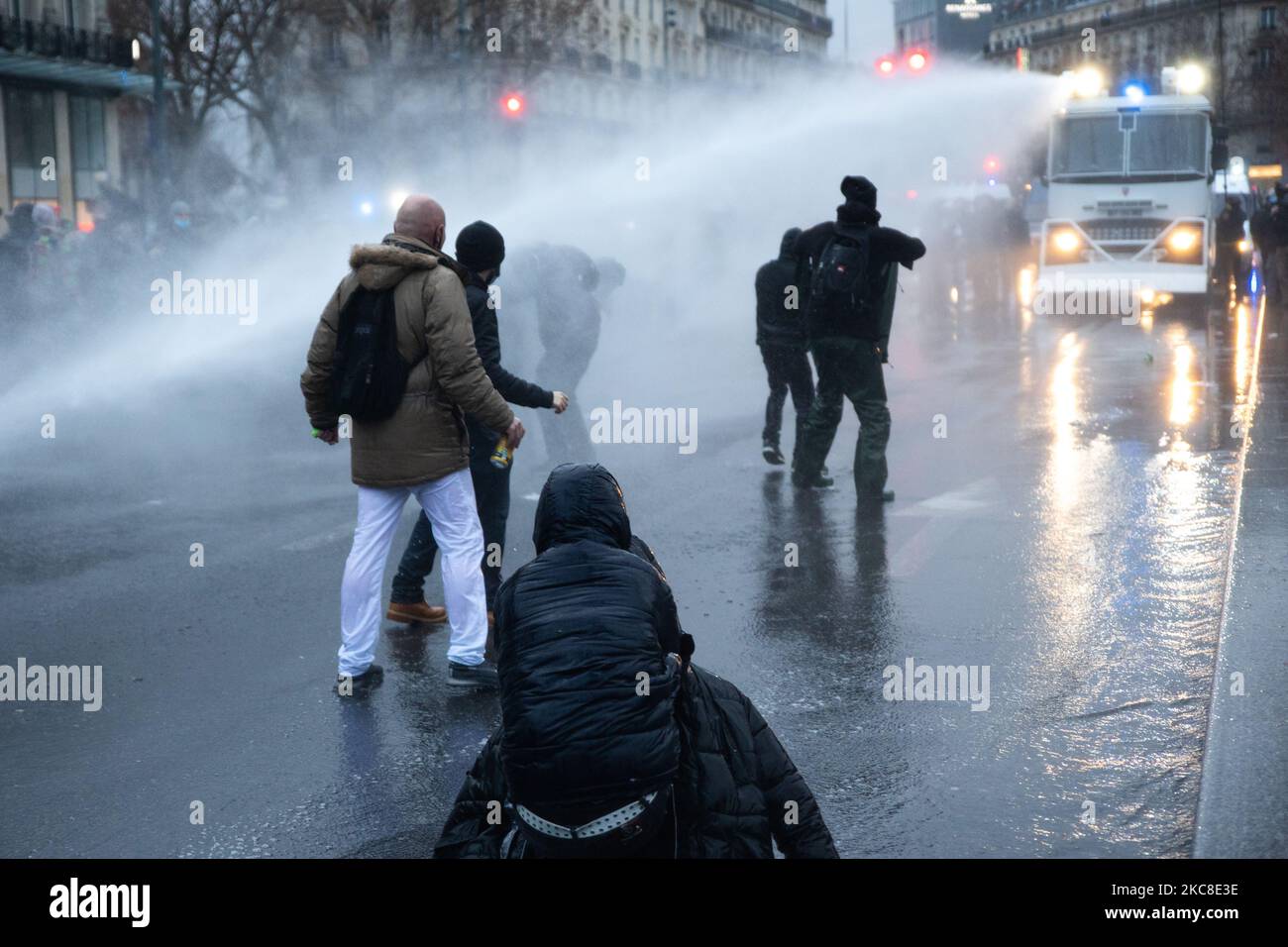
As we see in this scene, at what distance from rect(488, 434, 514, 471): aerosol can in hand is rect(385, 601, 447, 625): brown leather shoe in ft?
2.75

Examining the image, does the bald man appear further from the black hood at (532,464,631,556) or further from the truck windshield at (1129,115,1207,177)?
the truck windshield at (1129,115,1207,177)

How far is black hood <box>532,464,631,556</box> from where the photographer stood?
3.42m

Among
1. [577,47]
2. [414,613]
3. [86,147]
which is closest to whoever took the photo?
[414,613]

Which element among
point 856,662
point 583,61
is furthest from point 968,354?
point 583,61

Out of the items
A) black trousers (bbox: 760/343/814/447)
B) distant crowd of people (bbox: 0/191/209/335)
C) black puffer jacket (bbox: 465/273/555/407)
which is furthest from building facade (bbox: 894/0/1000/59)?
black puffer jacket (bbox: 465/273/555/407)

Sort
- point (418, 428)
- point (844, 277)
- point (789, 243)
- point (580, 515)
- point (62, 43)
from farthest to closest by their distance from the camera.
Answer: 1. point (62, 43)
2. point (789, 243)
3. point (844, 277)
4. point (418, 428)
5. point (580, 515)

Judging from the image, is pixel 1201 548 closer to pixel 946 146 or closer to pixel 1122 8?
pixel 946 146

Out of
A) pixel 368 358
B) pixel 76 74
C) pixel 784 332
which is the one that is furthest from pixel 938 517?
pixel 76 74

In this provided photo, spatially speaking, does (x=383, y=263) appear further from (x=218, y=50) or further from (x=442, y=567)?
(x=218, y=50)

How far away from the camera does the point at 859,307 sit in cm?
923

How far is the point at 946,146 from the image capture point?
4284cm

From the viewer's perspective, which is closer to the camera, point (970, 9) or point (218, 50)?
point (218, 50)

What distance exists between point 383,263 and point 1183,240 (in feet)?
58.0

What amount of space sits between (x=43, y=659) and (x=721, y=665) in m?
2.67
